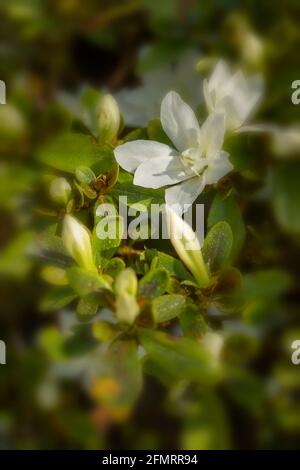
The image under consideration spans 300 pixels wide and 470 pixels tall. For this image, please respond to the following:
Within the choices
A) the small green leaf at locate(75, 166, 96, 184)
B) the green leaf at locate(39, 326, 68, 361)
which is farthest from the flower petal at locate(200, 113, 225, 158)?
the green leaf at locate(39, 326, 68, 361)

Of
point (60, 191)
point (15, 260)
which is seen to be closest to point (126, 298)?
point (60, 191)

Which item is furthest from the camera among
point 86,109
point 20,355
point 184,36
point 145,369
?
point 184,36

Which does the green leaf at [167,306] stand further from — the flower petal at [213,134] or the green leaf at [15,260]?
the green leaf at [15,260]

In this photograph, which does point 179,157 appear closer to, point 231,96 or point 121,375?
point 231,96

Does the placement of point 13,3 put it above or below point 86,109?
above

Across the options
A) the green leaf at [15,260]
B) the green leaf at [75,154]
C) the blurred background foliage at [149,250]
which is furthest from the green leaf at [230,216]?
the green leaf at [15,260]

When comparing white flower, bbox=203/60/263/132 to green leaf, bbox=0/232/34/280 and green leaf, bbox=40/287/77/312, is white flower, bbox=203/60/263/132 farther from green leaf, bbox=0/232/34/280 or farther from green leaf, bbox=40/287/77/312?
green leaf, bbox=0/232/34/280
